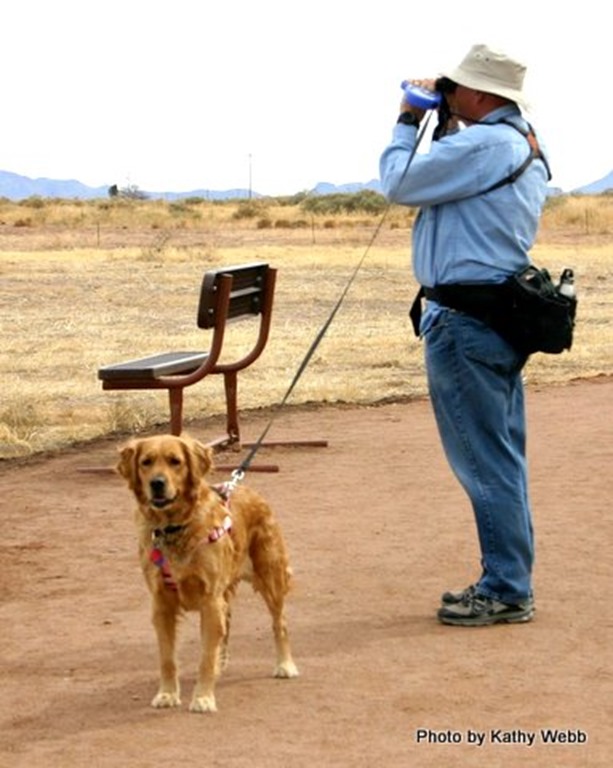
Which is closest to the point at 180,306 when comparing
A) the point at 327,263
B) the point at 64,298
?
the point at 64,298

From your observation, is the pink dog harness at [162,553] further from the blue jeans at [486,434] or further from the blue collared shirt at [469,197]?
the blue collared shirt at [469,197]

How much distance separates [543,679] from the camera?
6.54m

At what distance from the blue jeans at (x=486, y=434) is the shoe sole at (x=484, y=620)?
0.07 metres

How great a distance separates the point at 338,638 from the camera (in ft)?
23.8

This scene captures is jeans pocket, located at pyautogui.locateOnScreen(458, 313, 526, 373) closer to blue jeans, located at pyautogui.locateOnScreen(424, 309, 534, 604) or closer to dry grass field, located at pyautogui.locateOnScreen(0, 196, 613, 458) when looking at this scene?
blue jeans, located at pyautogui.locateOnScreen(424, 309, 534, 604)

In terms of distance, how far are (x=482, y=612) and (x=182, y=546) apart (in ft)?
5.16

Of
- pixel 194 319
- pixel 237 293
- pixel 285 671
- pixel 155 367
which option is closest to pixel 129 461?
pixel 285 671

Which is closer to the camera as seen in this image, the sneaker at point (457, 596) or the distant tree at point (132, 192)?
the sneaker at point (457, 596)

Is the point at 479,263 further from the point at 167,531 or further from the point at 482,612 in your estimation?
the point at 167,531

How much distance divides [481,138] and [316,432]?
579 centimetres

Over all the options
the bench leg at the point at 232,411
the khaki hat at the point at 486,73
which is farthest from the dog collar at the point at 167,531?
the bench leg at the point at 232,411

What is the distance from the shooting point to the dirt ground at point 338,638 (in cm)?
584

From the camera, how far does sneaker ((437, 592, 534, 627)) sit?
7.39 m

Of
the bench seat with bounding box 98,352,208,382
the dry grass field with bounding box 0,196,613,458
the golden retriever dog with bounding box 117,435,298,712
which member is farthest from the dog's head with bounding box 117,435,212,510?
the bench seat with bounding box 98,352,208,382
